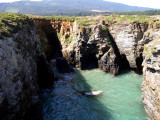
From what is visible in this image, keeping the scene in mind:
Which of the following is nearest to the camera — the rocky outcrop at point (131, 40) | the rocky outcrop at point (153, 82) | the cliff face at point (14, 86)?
the cliff face at point (14, 86)

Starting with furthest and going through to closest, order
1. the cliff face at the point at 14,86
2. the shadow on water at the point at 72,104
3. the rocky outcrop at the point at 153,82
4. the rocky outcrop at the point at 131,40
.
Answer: the rocky outcrop at the point at 131,40
the shadow on water at the point at 72,104
the rocky outcrop at the point at 153,82
the cliff face at the point at 14,86

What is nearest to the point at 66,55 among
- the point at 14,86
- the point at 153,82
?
the point at 14,86

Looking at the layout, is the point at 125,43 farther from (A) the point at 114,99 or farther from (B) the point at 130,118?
(B) the point at 130,118

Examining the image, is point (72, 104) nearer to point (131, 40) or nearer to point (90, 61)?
point (90, 61)

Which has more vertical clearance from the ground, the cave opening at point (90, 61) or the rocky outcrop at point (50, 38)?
the rocky outcrop at point (50, 38)

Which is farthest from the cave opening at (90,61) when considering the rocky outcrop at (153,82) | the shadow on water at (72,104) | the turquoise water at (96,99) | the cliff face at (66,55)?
the rocky outcrop at (153,82)

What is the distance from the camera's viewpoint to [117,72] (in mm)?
24203

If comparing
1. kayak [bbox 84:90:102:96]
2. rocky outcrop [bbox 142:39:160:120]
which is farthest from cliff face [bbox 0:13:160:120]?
kayak [bbox 84:90:102:96]

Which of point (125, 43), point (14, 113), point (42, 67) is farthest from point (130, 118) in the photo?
point (125, 43)

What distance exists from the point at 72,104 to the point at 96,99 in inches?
122

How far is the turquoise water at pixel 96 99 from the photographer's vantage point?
1452 centimetres

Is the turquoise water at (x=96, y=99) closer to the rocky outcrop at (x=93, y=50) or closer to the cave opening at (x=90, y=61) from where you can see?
the rocky outcrop at (x=93, y=50)

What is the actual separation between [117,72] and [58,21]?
1796 centimetres

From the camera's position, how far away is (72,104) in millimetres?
16328
